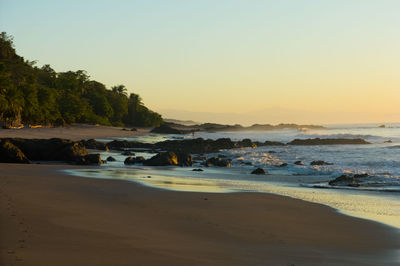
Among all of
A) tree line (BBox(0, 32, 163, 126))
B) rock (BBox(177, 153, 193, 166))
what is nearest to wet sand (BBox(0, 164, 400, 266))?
rock (BBox(177, 153, 193, 166))

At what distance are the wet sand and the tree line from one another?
1818 inches

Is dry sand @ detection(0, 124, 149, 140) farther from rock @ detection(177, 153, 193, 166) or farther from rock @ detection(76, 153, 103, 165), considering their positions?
rock @ detection(177, 153, 193, 166)

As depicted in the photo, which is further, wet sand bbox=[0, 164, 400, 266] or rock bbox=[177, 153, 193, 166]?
rock bbox=[177, 153, 193, 166]

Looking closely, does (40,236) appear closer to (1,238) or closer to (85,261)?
(1,238)

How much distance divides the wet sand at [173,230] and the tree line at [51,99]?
4618 cm

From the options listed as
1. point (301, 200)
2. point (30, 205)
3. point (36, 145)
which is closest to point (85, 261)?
point (30, 205)

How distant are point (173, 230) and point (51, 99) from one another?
70.3 metres

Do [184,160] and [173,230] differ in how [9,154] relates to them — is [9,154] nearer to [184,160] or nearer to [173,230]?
[184,160]

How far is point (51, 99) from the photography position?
74.2 metres

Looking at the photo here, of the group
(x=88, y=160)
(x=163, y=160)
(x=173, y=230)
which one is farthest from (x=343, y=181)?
(x=88, y=160)

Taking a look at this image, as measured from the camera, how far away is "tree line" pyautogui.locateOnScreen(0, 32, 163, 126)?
59.5 m

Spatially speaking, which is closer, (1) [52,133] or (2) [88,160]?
(2) [88,160]

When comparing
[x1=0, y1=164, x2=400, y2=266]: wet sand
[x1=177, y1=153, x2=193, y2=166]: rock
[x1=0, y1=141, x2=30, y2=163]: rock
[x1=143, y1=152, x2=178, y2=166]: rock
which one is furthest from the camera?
[x1=177, y1=153, x2=193, y2=166]: rock

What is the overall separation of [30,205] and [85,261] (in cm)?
432
